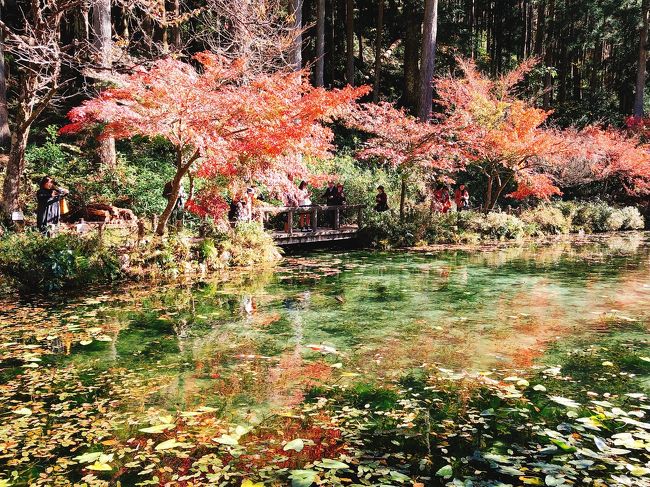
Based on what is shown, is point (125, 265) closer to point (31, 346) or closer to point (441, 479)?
point (31, 346)

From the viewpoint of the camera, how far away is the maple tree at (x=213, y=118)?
9711 millimetres

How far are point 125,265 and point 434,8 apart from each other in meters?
15.9

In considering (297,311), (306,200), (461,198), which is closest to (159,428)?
(297,311)

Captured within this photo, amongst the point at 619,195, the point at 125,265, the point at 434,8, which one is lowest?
the point at 125,265

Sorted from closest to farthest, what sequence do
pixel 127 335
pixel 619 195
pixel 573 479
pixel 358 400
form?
pixel 573 479
pixel 358 400
pixel 127 335
pixel 619 195

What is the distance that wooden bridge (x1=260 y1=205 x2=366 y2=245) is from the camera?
49.9ft

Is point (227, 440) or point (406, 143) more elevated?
point (406, 143)

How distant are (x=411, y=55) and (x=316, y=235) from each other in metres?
16.6

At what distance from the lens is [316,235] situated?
16.0m

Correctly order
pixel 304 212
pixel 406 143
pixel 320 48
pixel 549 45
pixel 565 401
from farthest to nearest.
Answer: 1. pixel 549 45
2. pixel 320 48
3. pixel 406 143
4. pixel 304 212
5. pixel 565 401

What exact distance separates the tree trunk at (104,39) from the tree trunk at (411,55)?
16.3 metres

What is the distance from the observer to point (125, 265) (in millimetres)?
10727

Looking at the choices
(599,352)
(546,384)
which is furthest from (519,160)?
(546,384)

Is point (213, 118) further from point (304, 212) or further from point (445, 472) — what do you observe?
point (445, 472)
